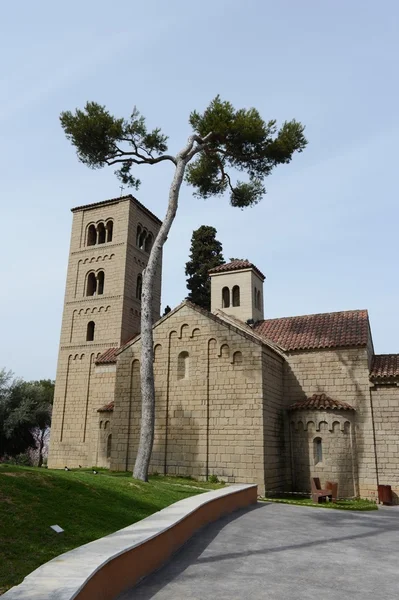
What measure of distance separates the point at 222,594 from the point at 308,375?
17887 millimetres

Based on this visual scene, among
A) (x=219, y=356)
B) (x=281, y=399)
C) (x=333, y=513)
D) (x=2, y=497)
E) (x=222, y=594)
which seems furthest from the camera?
(x=281, y=399)

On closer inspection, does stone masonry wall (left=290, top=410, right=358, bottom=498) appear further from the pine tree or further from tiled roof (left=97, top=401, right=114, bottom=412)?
the pine tree

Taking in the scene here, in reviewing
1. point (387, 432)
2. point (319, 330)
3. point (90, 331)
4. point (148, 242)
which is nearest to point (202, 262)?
point (148, 242)

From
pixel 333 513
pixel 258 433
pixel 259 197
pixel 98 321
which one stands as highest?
pixel 259 197

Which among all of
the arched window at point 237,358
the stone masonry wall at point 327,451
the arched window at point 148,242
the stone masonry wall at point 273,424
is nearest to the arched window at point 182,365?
the arched window at point 237,358

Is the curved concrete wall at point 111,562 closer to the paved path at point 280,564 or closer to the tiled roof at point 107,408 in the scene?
the paved path at point 280,564

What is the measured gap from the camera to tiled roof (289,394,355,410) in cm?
2027

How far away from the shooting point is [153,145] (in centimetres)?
2173

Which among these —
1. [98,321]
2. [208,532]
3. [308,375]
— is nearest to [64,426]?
[98,321]

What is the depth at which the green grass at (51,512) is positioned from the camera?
5.86 metres

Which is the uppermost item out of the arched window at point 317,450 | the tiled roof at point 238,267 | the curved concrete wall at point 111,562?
the tiled roof at point 238,267

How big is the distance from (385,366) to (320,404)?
4.11 m

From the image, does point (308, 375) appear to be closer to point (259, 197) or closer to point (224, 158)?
point (259, 197)

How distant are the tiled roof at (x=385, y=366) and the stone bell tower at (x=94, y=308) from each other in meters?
15.0
